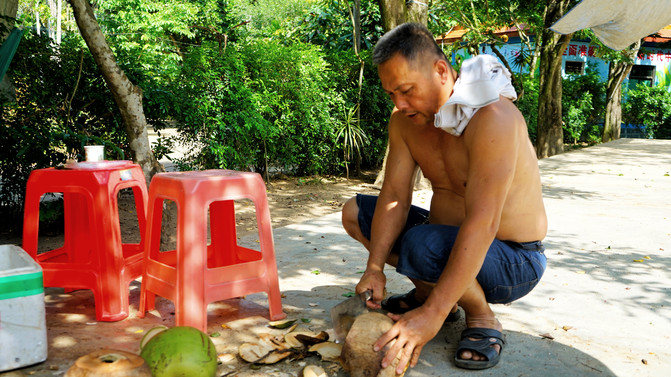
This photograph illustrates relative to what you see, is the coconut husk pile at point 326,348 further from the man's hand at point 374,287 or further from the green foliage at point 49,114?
the green foliage at point 49,114

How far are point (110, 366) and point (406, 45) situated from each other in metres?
1.62

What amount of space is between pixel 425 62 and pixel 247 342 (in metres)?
1.55

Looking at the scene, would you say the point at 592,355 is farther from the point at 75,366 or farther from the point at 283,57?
the point at 283,57

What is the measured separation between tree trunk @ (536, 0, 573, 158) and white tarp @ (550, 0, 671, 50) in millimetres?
5834

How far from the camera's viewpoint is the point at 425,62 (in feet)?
7.72

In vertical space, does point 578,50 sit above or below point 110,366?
above

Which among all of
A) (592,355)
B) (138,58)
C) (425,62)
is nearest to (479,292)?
(592,355)

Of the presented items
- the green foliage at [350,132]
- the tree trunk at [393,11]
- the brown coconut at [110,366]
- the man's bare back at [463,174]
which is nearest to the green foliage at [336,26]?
the green foliage at [350,132]

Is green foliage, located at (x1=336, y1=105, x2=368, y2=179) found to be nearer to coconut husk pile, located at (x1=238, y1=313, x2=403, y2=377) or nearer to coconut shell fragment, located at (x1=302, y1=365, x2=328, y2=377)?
coconut husk pile, located at (x1=238, y1=313, x2=403, y2=377)

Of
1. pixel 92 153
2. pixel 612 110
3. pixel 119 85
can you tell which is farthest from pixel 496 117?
pixel 612 110

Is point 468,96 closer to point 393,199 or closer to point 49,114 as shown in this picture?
point 393,199

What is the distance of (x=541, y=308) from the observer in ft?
10.6

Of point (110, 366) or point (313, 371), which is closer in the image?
point (110, 366)

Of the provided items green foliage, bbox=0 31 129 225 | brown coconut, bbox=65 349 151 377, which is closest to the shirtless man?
brown coconut, bbox=65 349 151 377
